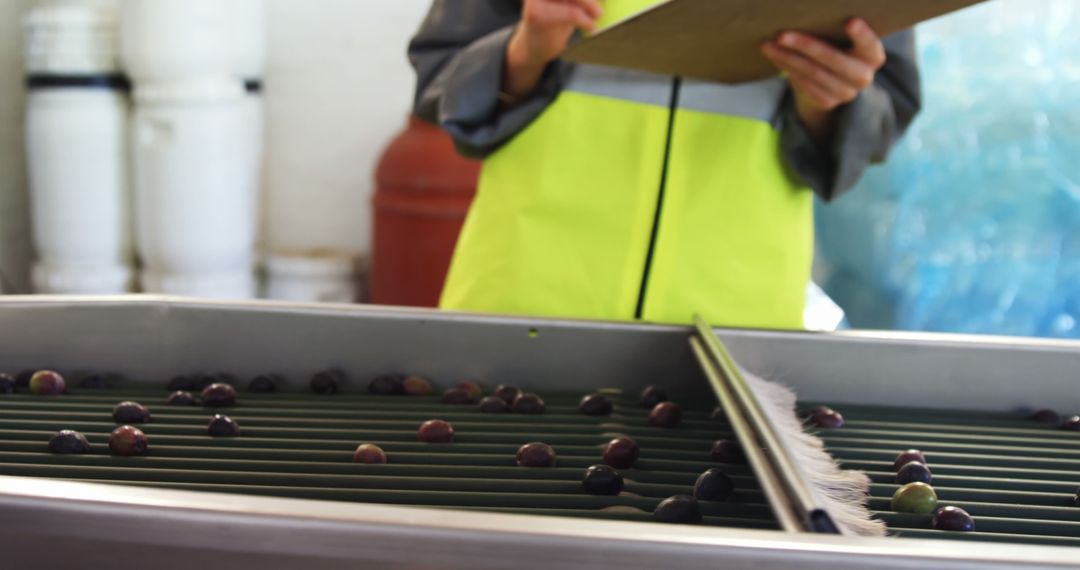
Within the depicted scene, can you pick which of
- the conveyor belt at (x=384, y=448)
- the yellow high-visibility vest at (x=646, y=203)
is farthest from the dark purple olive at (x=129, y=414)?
the yellow high-visibility vest at (x=646, y=203)

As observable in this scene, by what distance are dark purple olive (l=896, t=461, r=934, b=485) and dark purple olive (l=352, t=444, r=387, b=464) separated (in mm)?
436

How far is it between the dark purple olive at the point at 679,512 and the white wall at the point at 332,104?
2.63 m

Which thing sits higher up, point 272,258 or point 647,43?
point 647,43

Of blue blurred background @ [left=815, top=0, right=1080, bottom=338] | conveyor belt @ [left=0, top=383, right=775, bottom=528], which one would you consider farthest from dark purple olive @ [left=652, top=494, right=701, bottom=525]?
blue blurred background @ [left=815, top=0, right=1080, bottom=338]

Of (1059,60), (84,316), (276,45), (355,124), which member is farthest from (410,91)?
(84,316)

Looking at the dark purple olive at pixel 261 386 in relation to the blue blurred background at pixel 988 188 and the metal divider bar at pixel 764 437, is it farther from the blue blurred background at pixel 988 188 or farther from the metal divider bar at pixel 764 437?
the blue blurred background at pixel 988 188

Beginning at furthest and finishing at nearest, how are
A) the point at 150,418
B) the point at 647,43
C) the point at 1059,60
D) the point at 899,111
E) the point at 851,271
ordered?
the point at 851,271
the point at 1059,60
the point at 899,111
the point at 647,43
the point at 150,418

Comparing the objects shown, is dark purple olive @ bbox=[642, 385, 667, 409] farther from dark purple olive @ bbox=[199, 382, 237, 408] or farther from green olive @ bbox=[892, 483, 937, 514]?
dark purple olive @ bbox=[199, 382, 237, 408]

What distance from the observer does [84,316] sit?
1109mm

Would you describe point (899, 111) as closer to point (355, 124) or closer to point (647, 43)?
point (647, 43)

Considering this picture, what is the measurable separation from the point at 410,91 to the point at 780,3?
7.70 ft

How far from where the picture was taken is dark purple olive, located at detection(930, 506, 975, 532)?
29.1 inches

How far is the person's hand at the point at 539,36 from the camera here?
1.25m

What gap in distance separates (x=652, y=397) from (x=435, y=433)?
27cm
